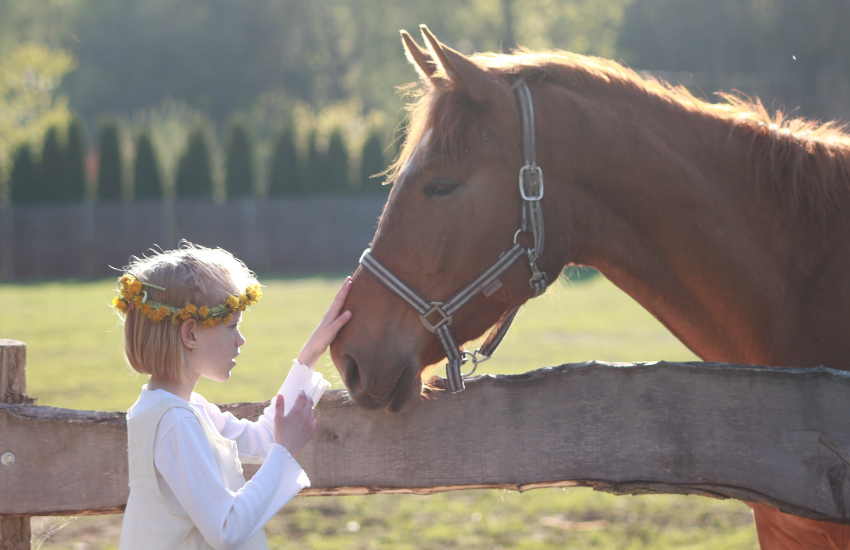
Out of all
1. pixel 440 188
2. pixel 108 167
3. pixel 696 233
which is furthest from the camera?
pixel 108 167

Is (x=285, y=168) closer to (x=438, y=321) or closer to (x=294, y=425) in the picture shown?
(x=438, y=321)

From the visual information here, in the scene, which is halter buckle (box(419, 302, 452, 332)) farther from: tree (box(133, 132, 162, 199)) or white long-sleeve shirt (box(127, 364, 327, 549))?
tree (box(133, 132, 162, 199))

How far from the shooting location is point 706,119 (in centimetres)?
230

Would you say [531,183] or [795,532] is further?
[795,532]

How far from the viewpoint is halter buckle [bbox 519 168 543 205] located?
2.06 metres

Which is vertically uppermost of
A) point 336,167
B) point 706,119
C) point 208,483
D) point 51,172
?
point 336,167

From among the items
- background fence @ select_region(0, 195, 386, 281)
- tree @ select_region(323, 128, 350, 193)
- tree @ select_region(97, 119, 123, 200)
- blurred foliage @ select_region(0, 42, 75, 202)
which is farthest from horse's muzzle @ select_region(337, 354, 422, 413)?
blurred foliage @ select_region(0, 42, 75, 202)

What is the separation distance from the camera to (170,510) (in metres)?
1.71

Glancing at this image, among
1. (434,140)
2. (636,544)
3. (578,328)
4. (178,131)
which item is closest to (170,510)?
(434,140)

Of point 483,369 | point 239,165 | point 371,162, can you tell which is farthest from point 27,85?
point 483,369

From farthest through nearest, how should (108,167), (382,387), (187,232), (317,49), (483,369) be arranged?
(317,49) < (187,232) < (108,167) < (483,369) < (382,387)

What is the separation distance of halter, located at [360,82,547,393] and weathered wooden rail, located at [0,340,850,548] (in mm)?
185

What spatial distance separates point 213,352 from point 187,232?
24330 mm

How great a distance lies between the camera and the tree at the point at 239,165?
83.5 feet
